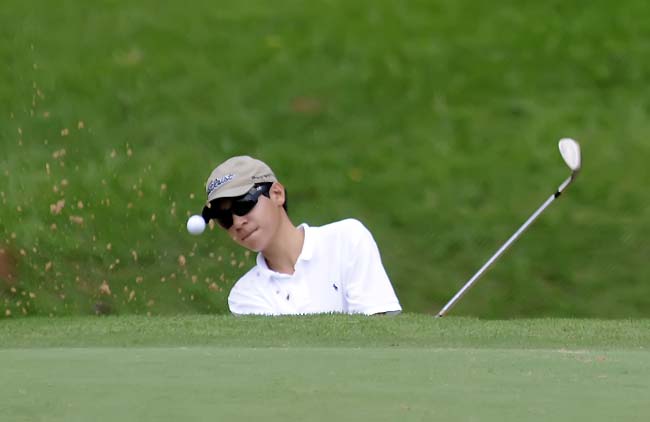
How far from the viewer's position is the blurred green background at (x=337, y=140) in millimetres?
4906

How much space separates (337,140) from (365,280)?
1501 mm

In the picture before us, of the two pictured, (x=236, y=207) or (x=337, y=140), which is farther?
(x=337, y=140)

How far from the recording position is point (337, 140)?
510 cm

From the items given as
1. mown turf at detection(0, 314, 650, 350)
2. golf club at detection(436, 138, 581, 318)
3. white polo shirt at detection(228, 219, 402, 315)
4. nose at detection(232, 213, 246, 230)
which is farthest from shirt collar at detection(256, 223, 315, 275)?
golf club at detection(436, 138, 581, 318)

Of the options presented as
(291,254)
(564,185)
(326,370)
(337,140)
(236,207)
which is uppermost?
(337,140)

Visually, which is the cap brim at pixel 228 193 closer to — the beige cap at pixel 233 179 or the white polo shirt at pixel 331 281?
the beige cap at pixel 233 179

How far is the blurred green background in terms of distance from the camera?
4906 millimetres

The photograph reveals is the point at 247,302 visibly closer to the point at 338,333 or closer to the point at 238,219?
the point at 238,219

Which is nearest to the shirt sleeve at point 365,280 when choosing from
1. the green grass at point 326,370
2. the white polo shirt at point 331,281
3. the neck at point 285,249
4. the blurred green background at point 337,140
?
the white polo shirt at point 331,281

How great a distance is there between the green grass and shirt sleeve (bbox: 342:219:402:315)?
0.52 metres

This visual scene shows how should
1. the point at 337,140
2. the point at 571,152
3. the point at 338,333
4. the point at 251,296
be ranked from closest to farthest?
the point at 338,333 < the point at 251,296 < the point at 571,152 < the point at 337,140

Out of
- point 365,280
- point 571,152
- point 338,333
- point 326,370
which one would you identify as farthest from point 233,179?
point 326,370

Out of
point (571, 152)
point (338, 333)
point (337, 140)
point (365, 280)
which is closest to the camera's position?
point (338, 333)

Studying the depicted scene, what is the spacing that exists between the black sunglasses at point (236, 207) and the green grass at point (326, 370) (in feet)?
2.09
